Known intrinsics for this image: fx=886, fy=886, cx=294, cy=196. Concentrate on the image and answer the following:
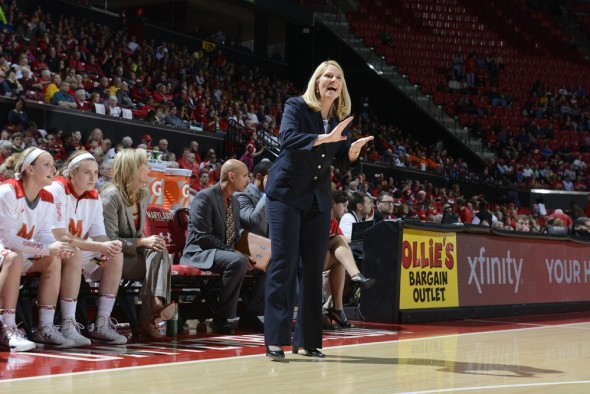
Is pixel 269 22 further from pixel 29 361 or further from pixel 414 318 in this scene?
pixel 29 361

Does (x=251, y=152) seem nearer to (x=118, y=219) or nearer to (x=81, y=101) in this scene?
(x=81, y=101)

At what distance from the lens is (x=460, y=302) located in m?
9.18

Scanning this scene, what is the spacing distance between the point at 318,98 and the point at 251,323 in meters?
2.58

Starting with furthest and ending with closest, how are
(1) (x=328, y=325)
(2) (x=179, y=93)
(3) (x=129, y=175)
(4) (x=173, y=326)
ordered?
1. (2) (x=179, y=93)
2. (1) (x=328, y=325)
3. (4) (x=173, y=326)
4. (3) (x=129, y=175)

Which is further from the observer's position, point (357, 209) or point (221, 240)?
point (357, 209)

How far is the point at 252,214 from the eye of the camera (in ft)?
24.3

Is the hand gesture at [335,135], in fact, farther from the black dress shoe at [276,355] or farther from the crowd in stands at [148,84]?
the crowd in stands at [148,84]

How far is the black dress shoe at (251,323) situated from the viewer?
734cm

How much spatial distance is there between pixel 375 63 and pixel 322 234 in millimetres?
24439

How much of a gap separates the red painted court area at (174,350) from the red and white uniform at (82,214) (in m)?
0.62

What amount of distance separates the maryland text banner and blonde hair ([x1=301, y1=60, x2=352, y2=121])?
3033mm

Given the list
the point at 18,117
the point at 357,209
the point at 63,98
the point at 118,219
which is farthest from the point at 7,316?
the point at 63,98

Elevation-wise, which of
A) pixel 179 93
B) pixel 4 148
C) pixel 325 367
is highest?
pixel 179 93

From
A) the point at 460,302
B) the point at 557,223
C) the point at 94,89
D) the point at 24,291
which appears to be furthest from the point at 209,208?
the point at 94,89
